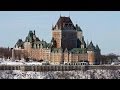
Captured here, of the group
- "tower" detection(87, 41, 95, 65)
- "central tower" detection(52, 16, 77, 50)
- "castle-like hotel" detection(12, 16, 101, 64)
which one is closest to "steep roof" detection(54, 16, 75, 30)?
"central tower" detection(52, 16, 77, 50)

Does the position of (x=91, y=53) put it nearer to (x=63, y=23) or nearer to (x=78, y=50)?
(x=78, y=50)

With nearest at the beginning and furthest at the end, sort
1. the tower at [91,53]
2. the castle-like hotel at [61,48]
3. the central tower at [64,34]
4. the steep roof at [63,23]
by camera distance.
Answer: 1. the castle-like hotel at [61,48]
2. the tower at [91,53]
3. the central tower at [64,34]
4. the steep roof at [63,23]

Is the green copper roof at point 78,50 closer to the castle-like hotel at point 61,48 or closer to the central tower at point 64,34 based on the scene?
the castle-like hotel at point 61,48

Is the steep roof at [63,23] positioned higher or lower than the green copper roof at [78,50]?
higher

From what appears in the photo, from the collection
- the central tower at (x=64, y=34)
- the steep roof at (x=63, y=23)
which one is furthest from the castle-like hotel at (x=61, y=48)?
the steep roof at (x=63, y=23)

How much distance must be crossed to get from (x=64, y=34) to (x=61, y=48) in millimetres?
1257

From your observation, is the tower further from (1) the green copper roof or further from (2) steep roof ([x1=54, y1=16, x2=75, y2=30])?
(2) steep roof ([x1=54, y1=16, x2=75, y2=30])

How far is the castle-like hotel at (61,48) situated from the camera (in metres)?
17.9

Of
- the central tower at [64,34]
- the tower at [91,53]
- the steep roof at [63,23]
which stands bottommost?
the tower at [91,53]

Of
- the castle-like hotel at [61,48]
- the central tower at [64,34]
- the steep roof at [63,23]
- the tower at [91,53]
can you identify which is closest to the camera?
the castle-like hotel at [61,48]

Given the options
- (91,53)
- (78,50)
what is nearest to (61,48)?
(78,50)

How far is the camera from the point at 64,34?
19375 millimetres
